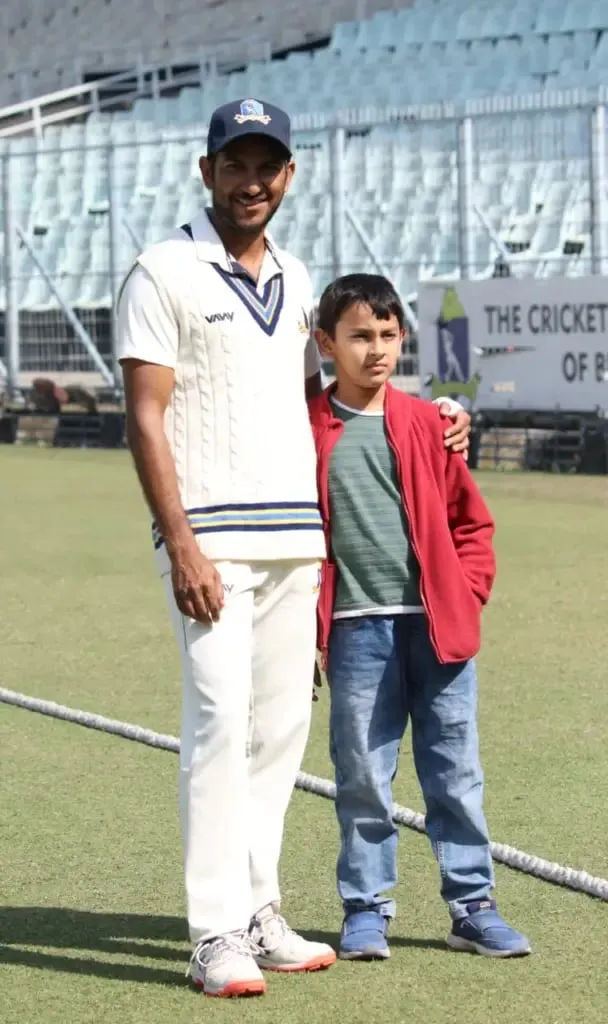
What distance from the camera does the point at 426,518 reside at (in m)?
4.13

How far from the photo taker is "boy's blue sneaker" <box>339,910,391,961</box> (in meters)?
4.09

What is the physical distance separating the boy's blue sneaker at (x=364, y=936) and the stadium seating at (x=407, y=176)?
39.6ft

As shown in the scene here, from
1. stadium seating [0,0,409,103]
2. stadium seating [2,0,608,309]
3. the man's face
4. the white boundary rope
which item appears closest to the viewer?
the man's face

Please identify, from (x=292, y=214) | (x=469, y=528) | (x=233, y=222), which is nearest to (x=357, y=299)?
(x=233, y=222)

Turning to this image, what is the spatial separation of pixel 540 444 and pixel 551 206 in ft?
8.16

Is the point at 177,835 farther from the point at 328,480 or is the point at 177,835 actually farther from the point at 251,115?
the point at 251,115

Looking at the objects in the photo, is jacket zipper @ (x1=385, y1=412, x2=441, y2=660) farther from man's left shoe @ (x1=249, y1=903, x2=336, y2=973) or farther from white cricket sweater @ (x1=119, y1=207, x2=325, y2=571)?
man's left shoe @ (x1=249, y1=903, x2=336, y2=973)

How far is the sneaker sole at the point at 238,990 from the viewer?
12.6 ft

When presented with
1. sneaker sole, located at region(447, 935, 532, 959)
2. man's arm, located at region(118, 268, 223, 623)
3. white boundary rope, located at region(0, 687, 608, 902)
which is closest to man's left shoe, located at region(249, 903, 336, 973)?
sneaker sole, located at region(447, 935, 532, 959)

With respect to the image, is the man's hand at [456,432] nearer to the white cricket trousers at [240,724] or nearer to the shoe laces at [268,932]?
the white cricket trousers at [240,724]

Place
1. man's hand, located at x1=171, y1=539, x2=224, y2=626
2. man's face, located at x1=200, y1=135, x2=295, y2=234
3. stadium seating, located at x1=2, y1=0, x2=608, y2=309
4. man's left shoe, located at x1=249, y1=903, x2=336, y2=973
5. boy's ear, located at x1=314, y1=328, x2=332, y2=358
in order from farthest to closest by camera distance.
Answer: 1. stadium seating, located at x1=2, y1=0, x2=608, y2=309
2. boy's ear, located at x1=314, y1=328, x2=332, y2=358
3. man's left shoe, located at x1=249, y1=903, x2=336, y2=973
4. man's face, located at x1=200, y1=135, x2=295, y2=234
5. man's hand, located at x1=171, y1=539, x2=224, y2=626

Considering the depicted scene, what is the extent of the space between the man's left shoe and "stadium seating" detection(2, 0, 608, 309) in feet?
39.9

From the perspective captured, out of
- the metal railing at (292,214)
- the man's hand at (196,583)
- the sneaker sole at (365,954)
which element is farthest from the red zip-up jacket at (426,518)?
the metal railing at (292,214)

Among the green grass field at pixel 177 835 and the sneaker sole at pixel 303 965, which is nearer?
the green grass field at pixel 177 835
